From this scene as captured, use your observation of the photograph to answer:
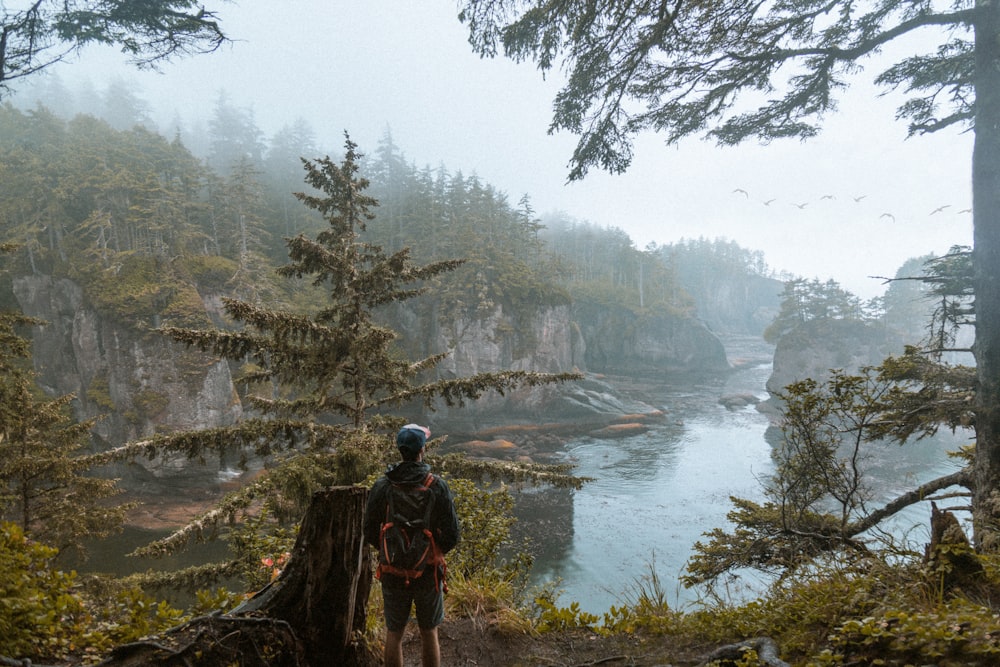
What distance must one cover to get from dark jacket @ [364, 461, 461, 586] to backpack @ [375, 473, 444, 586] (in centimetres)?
3

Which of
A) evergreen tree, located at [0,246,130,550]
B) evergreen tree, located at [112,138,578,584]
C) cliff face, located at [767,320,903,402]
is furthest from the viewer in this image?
cliff face, located at [767,320,903,402]

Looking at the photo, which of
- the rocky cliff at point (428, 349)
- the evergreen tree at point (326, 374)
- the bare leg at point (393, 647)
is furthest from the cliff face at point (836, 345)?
the bare leg at point (393, 647)

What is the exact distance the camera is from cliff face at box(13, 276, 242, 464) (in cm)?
2298

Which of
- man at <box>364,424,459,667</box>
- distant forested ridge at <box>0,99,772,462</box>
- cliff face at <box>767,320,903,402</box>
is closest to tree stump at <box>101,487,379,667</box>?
man at <box>364,424,459,667</box>

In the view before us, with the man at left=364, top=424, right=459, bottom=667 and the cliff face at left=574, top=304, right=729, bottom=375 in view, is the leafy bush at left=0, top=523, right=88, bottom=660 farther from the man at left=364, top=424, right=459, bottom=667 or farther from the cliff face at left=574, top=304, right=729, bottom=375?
the cliff face at left=574, top=304, right=729, bottom=375

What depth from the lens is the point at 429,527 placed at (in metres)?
3.07

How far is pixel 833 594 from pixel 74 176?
43358 millimetres

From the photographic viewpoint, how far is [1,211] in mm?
29312

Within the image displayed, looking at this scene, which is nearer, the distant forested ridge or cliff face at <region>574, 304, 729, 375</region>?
the distant forested ridge

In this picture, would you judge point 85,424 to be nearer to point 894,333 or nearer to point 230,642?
point 230,642

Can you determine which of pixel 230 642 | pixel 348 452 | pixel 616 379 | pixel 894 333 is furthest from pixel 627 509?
pixel 894 333

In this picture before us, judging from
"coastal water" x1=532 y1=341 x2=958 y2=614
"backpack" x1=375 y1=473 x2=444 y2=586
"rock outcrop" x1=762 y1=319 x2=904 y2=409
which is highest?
"backpack" x1=375 y1=473 x2=444 y2=586

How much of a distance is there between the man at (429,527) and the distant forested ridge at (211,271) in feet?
18.0

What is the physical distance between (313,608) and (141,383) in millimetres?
26682
